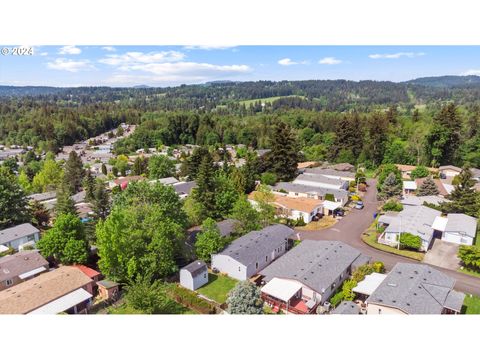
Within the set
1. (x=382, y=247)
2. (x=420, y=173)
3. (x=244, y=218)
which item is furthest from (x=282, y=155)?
(x=382, y=247)

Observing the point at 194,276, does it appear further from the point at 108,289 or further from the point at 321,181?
the point at 321,181

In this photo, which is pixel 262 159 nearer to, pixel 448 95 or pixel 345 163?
pixel 345 163

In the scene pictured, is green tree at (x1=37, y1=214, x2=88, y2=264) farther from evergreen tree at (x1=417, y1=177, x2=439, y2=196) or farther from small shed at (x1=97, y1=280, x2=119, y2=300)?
evergreen tree at (x1=417, y1=177, x2=439, y2=196)

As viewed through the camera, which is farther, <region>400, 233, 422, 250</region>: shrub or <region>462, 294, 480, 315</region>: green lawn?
<region>400, 233, 422, 250</region>: shrub

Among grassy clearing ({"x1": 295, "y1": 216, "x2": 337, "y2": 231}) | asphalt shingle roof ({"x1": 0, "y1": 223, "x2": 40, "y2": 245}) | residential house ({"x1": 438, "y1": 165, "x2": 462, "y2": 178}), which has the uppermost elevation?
residential house ({"x1": 438, "y1": 165, "x2": 462, "y2": 178})

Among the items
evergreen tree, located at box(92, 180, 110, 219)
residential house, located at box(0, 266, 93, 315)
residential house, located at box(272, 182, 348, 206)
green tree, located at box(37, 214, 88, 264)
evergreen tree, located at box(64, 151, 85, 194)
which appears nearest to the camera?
residential house, located at box(0, 266, 93, 315)

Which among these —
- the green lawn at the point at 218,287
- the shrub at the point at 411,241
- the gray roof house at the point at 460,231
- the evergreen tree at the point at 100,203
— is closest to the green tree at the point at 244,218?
the green lawn at the point at 218,287

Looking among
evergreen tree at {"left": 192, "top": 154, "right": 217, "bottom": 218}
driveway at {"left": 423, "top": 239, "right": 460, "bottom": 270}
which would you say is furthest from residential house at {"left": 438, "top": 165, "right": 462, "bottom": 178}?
evergreen tree at {"left": 192, "top": 154, "right": 217, "bottom": 218}

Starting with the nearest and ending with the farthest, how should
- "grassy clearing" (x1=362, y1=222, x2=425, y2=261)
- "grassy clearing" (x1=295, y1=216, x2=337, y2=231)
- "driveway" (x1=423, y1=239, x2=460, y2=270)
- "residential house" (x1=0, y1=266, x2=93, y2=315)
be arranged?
"residential house" (x1=0, y1=266, x2=93, y2=315) → "driveway" (x1=423, y1=239, x2=460, y2=270) → "grassy clearing" (x1=362, y1=222, x2=425, y2=261) → "grassy clearing" (x1=295, y1=216, x2=337, y2=231)
